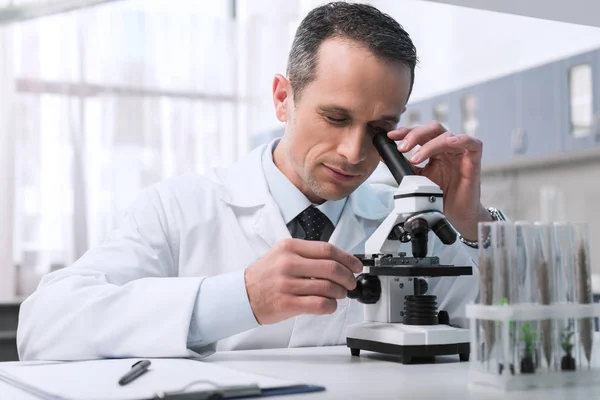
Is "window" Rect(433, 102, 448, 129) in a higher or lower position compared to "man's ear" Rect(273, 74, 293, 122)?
higher

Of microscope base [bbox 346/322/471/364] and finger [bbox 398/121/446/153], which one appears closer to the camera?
microscope base [bbox 346/322/471/364]

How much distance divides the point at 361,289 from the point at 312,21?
0.72 metres

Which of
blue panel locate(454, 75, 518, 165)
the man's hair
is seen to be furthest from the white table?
blue panel locate(454, 75, 518, 165)

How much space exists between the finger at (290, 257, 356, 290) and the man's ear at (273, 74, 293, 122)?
2.24 ft

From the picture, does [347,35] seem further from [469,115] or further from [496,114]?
[469,115]

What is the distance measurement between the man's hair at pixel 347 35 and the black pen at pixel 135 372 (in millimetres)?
819

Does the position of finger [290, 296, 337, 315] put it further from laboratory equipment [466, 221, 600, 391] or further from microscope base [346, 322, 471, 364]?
laboratory equipment [466, 221, 600, 391]

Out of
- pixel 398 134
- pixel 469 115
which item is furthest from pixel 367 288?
pixel 469 115

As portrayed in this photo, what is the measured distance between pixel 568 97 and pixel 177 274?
2.99 meters

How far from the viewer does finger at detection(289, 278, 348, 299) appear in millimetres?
1163

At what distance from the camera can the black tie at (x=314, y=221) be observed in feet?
5.79

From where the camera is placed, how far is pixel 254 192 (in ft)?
5.80

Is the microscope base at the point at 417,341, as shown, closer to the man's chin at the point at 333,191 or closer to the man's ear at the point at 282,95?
the man's chin at the point at 333,191

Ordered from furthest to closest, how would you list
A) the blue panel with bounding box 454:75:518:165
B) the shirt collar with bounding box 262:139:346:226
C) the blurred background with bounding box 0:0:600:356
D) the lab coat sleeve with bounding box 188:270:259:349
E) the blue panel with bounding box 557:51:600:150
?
1. the blue panel with bounding box 454:75:518:165
2. the blurred background with bounding box 0:0:600:356
3. the blue panel with bounding box 557:51:600:150
4. the shirt collar with bounding box 262:139:346:226
5. the lab coat sleeve with bounding box 188:270:259:349
